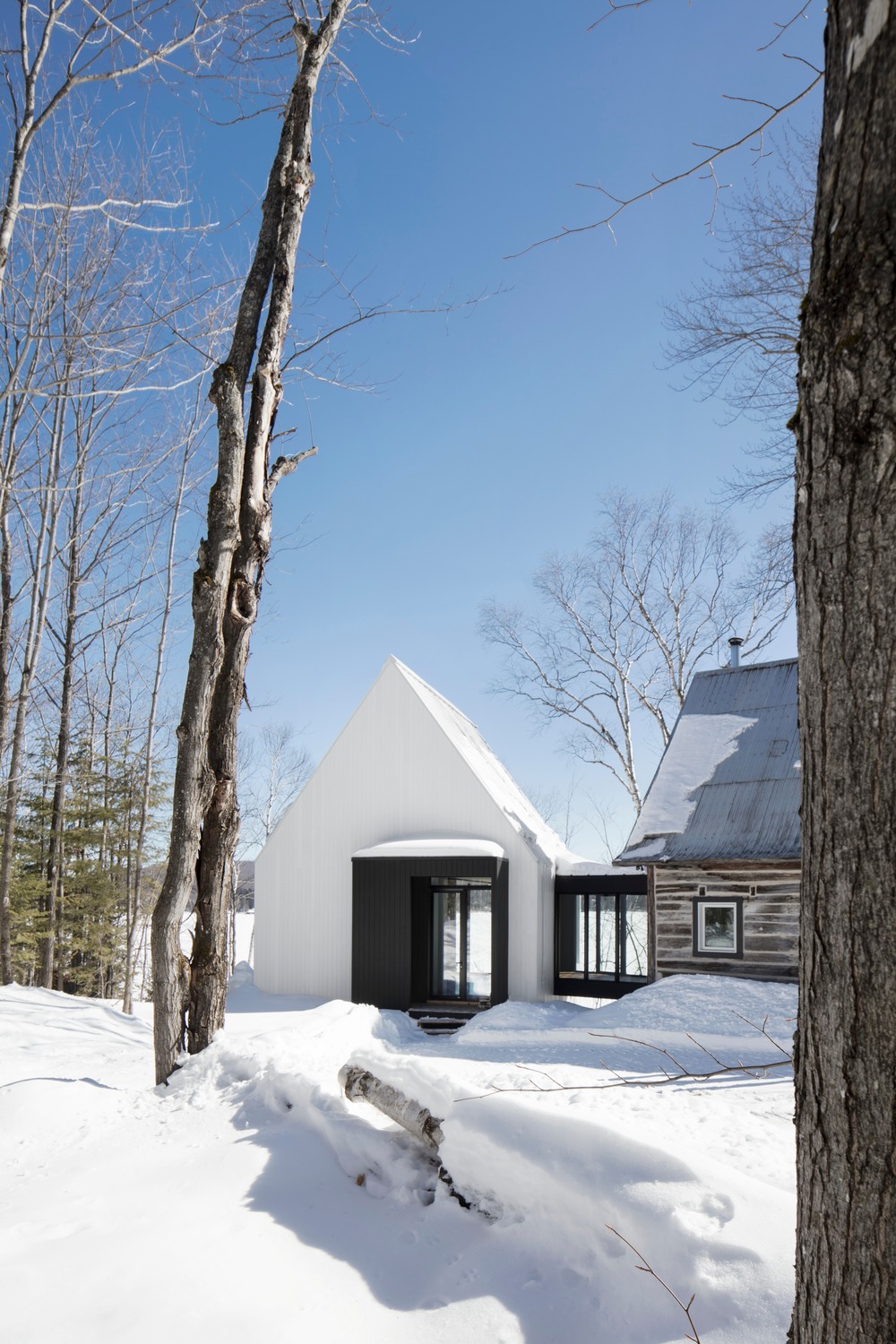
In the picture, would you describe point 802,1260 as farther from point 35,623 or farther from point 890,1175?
point 35,623

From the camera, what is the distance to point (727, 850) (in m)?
13.0

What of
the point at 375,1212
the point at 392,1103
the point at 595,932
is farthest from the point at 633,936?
the point at 375,1212

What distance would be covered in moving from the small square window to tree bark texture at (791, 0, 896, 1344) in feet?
40.6

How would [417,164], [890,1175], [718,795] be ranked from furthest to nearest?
[718,795]
[417,164]
[890,1175]

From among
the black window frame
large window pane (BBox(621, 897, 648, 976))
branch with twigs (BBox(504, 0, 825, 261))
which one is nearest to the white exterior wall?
large window pane (BBox(621, 897, 648, 976))

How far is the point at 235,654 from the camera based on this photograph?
20.6 feet

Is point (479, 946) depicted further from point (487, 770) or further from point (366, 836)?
point (487, 770)

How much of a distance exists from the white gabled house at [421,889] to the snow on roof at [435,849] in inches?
1.5

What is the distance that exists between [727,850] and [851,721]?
1241 cm

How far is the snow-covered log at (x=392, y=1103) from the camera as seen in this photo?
4.05m

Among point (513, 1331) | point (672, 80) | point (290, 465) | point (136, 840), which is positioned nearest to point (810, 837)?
point (513, 1331)

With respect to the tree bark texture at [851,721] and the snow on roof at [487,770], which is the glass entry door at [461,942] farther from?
the tree bark texture at [851,721]

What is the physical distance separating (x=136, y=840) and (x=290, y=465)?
1421 centimetres

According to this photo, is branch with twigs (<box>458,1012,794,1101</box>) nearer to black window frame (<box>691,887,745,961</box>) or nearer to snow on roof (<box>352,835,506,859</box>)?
black window frame (<box>691,887,745,961</box>)
